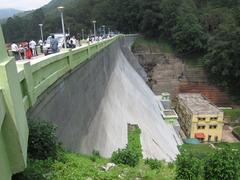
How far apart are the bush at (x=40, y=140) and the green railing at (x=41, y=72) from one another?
1.51 ft

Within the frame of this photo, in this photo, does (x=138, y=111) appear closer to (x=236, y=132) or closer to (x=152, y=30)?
(x=236, y=132)

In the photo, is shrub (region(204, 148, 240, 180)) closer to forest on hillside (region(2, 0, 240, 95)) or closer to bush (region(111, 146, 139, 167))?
bush (region(111, 146, 139, 167))

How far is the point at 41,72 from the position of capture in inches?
321

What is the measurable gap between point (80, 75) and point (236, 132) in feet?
76.1

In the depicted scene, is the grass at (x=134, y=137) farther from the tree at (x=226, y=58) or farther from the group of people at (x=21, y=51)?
the tree at (x=226, y=58)

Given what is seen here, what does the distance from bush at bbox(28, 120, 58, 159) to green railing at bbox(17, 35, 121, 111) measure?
459 mm

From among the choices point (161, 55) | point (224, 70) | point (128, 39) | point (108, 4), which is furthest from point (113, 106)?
point (108, 4)

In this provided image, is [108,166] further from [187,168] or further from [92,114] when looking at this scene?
[92,114]

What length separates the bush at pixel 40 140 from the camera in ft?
20.5

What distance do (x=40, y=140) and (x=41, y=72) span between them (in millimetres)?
2388

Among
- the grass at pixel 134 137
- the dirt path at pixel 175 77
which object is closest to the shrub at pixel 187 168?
the grass at pixel 134 137

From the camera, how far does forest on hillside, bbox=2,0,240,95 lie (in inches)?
1671

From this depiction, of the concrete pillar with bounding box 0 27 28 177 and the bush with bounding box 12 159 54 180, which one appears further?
the bush with bounding box 12 159 54 180

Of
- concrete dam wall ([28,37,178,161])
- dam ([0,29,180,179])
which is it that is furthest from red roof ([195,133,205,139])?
dam ([0,29,180,179])
